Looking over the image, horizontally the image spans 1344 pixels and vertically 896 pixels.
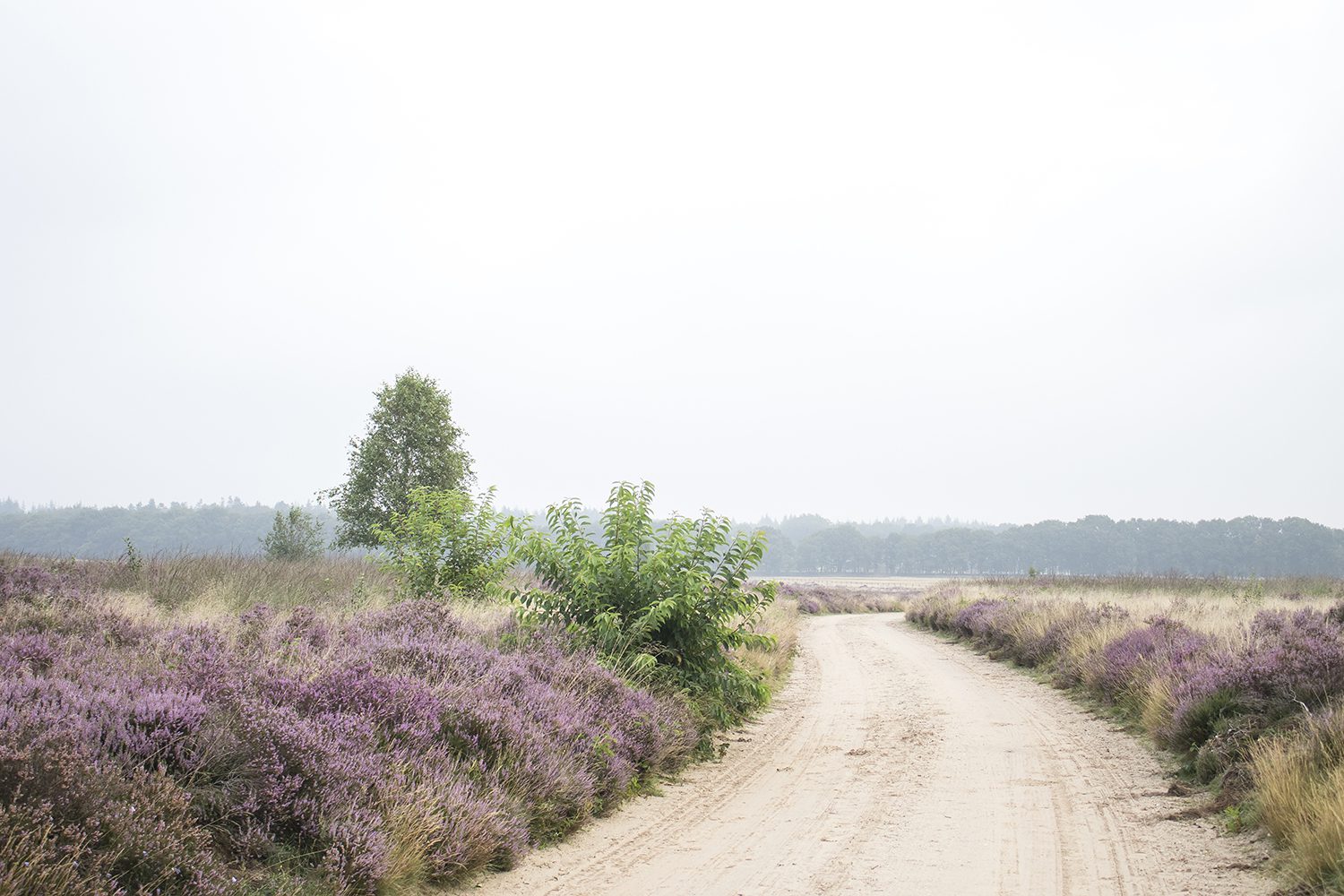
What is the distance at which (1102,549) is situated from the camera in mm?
161750

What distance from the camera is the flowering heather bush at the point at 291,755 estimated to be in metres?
3.73

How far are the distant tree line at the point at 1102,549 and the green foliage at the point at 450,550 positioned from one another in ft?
374

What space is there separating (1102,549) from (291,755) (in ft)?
597

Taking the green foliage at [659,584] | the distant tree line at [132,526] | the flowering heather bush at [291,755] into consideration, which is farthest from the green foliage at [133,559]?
the distant tree line at [132,526]

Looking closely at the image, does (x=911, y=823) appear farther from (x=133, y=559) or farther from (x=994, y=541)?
(x=994, y=541)

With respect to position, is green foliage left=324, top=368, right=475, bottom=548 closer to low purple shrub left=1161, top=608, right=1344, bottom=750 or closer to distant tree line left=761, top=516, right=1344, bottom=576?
low purple shrub left=1161, top=608, right=1344, bottom=750

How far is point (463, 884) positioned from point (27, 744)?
2.67 m

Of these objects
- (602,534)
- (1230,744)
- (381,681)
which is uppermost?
(602,534)

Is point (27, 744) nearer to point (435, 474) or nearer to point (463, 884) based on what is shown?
point (463, 884)

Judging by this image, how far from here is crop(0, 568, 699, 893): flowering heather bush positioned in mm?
3734

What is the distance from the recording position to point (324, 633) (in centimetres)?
890

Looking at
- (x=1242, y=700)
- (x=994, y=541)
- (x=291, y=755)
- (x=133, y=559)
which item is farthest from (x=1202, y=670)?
(x=994, y=541)

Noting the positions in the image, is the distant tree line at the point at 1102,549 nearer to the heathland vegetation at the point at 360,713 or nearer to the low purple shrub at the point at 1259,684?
the low purple shrub at the point at 1259,684

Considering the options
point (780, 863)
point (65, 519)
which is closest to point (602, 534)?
point (780, 863)
